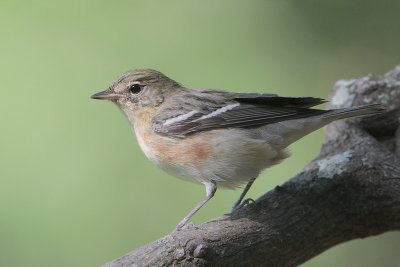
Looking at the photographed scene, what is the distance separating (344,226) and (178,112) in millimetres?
1502

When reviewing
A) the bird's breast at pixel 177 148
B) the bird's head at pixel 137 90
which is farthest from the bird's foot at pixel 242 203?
the bird's head at pixel 137 90

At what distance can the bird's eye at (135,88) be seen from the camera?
546 cm

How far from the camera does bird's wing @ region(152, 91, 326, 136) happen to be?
Result: 16.5 feet

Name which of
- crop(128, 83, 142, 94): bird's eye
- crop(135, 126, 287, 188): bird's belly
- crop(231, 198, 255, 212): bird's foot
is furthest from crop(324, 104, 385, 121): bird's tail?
crop(128, 83, 142, 94): bird's eye

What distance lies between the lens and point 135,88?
5484 millimetres

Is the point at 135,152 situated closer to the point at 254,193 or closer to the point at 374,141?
the point at 254,193

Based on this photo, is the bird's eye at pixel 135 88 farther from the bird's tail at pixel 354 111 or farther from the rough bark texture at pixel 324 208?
the bird's tail at pixel 354 111

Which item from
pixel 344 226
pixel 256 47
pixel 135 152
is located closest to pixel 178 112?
pixel 135 152

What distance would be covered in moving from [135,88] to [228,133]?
947mm

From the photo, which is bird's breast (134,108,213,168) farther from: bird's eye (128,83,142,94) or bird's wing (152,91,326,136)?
bird's eye (128,83,142,94)

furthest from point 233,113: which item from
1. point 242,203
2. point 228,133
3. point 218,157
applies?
point 242,203

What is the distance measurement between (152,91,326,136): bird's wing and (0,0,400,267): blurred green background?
1.02m

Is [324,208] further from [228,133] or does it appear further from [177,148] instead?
[177,148]

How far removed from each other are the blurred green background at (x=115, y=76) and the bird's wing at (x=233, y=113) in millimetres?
1022
